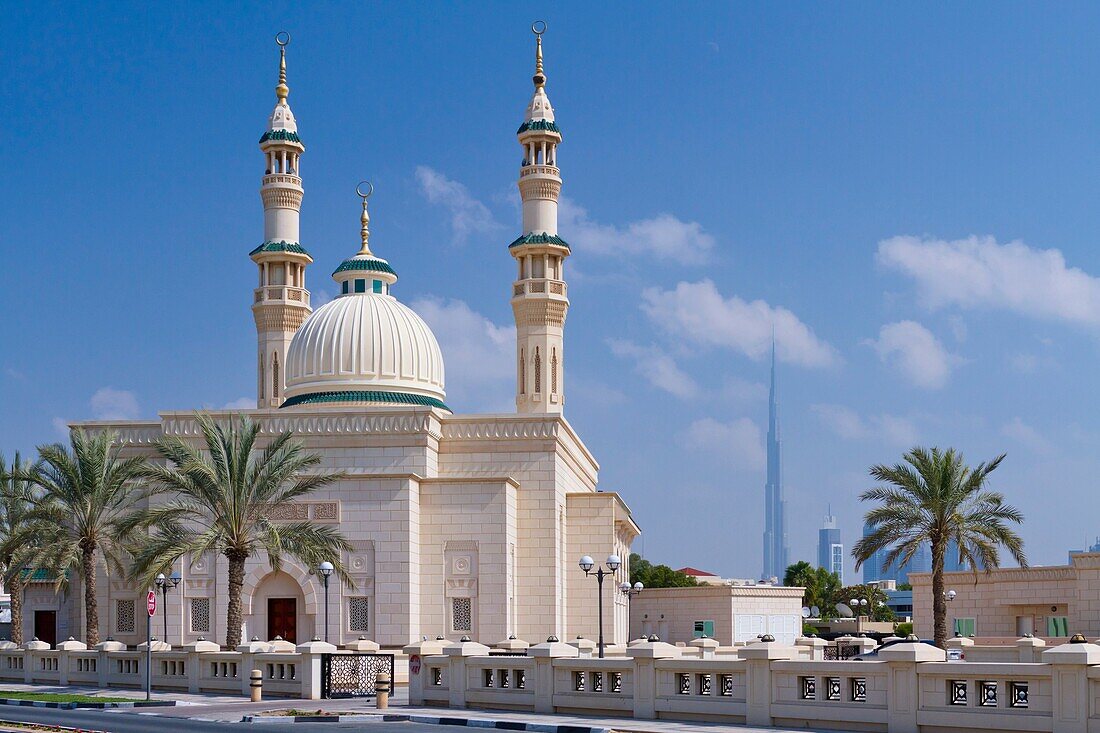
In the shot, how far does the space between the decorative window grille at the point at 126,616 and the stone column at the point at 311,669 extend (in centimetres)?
1698

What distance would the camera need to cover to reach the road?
2117 centimetres

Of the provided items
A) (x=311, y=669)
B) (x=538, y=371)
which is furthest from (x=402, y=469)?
(x=311, y=669)

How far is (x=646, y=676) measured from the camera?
71.4ft

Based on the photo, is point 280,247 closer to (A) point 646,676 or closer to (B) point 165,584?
(B) point 165,584

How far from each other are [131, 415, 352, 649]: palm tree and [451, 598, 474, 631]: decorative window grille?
19.8 ft

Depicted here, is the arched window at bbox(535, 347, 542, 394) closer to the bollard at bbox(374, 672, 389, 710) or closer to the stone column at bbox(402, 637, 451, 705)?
the stone column at bbox(402, 637, 451, 705)

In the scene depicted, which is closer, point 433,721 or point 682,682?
point 682,682

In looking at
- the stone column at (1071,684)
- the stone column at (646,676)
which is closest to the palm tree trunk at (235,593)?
the stone column at (646,676)

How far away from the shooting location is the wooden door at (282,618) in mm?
42656

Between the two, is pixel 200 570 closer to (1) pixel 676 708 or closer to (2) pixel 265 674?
(2) pixel 265 674

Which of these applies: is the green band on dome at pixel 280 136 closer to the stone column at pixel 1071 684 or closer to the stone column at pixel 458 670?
the stone column at pixel 458 670

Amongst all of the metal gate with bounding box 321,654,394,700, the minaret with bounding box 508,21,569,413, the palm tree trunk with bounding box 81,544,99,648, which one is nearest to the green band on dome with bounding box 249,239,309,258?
the minaret with bounding box 508,21,569,413

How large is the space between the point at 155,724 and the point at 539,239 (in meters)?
29.0

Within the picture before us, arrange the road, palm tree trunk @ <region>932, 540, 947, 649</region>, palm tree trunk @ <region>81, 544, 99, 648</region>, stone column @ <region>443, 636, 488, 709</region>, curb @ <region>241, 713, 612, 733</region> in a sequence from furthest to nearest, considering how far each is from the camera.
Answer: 1. palm tree trunk @ <region>81, 544, 99, 648</region>
2. palm tree trunk @ <region>932, 540, 947, 649</region>
3. stone column @ <region>443, 636, 488, 709</region>
4. the road
5. curb @ <region>241, 713, 612, 733</region>
